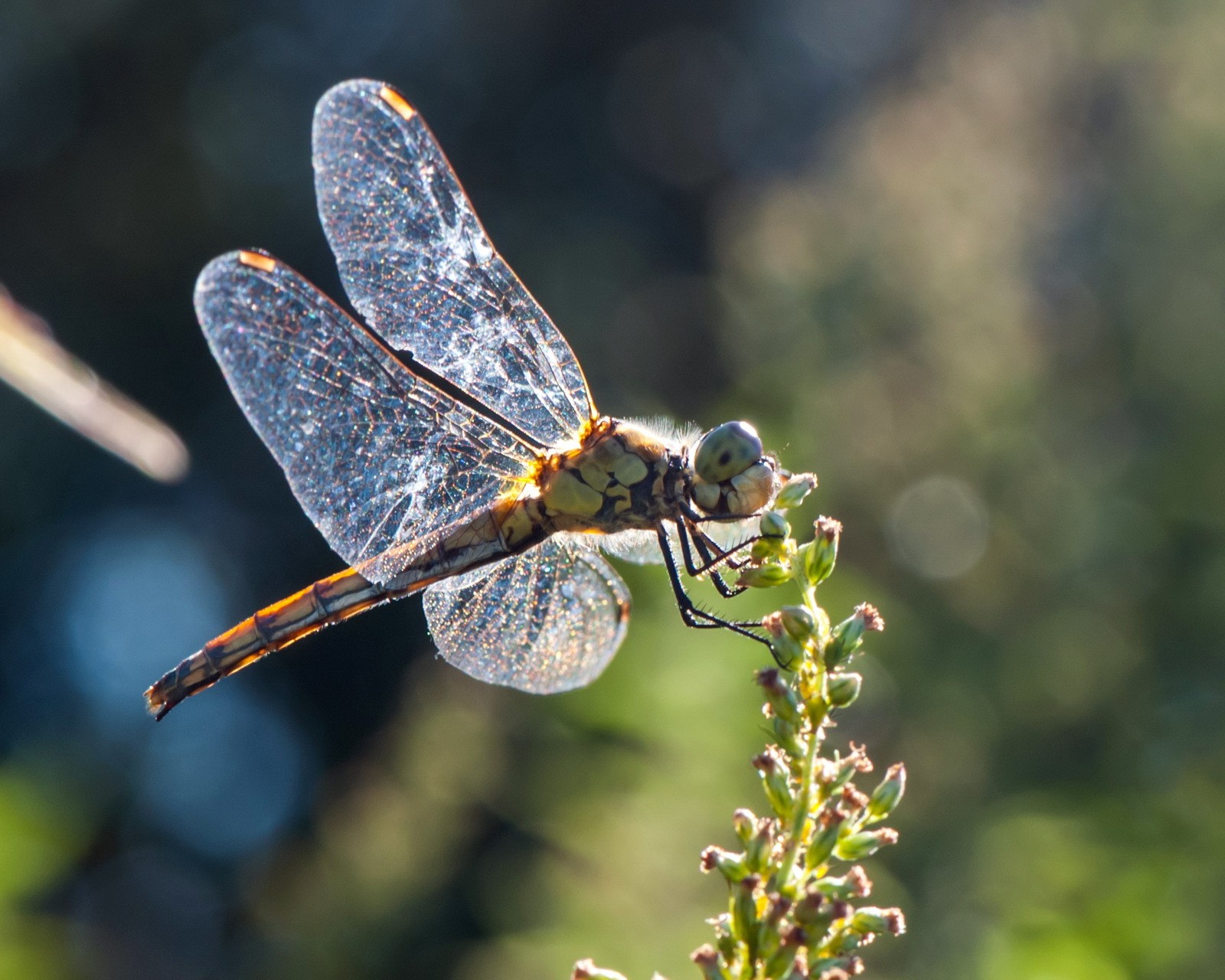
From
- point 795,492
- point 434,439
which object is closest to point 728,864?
point 795,492

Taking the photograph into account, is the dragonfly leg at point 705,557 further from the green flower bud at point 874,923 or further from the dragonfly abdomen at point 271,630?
the green flower bud at point 874,923

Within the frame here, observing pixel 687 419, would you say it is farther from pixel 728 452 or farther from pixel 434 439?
pixel 728 452

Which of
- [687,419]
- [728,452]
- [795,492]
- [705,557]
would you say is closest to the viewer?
[795,492]

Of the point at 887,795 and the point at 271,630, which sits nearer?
the point at 887,795

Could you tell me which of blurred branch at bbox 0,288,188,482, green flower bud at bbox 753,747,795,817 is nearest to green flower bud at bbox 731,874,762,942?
green flower bud at bbox 753,747,795,817

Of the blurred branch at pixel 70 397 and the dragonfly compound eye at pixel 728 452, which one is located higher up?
the dragonfly compound eye at pixel 728 452

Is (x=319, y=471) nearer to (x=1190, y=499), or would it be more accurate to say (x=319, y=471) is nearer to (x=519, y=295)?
(x=519, y=295)

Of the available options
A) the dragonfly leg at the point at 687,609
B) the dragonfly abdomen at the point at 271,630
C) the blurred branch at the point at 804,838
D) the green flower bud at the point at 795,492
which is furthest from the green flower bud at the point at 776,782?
the dragonfly abdomen at the point at 271,630

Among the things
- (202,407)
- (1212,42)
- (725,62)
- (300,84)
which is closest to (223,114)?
(300,84)
